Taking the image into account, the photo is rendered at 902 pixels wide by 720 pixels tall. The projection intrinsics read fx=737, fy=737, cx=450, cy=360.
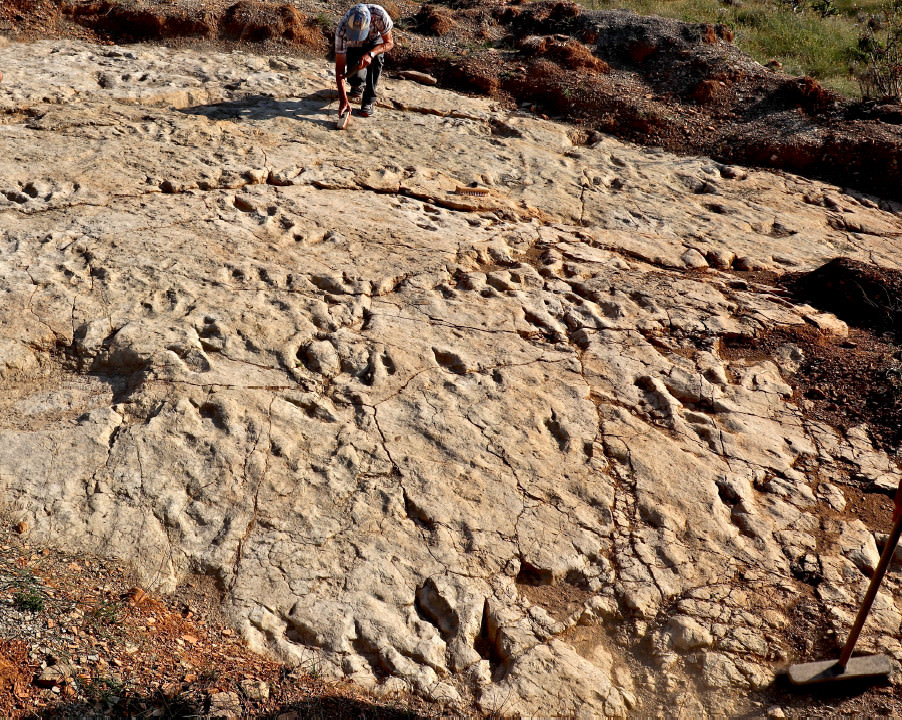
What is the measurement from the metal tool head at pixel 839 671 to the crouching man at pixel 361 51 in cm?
458

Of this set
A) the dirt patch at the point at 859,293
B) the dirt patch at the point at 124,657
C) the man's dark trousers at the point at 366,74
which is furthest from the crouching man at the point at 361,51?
the dirt patch at the point at 124,657

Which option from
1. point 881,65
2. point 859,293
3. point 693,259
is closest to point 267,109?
point 693,259

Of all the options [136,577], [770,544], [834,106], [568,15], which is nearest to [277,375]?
[136,577]

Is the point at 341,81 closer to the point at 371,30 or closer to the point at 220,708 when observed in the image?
the point at 371,30

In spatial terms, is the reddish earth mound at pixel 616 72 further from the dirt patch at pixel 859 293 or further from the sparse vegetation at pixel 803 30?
the dirt patch at pixel 859 293

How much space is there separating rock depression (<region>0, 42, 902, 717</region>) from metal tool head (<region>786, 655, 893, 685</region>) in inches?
3.7

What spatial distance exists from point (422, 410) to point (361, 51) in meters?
3.65

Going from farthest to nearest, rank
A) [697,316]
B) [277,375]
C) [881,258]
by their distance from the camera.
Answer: [881,258] < [697,316] < [277,375]

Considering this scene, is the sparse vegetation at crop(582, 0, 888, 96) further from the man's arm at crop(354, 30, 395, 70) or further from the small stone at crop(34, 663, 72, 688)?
the small stone at crop(34, 663, 72, 688)

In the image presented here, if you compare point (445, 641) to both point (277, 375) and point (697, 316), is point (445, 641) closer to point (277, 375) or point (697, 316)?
point (277, 375)

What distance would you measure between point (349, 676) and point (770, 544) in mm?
1726

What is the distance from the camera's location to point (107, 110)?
16.4ft

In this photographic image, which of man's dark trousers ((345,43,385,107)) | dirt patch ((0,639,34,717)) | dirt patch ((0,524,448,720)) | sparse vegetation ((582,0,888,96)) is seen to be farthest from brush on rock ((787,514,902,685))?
sparse vegetation ((582,0,888,96))

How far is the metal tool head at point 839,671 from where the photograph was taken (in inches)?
97.0
